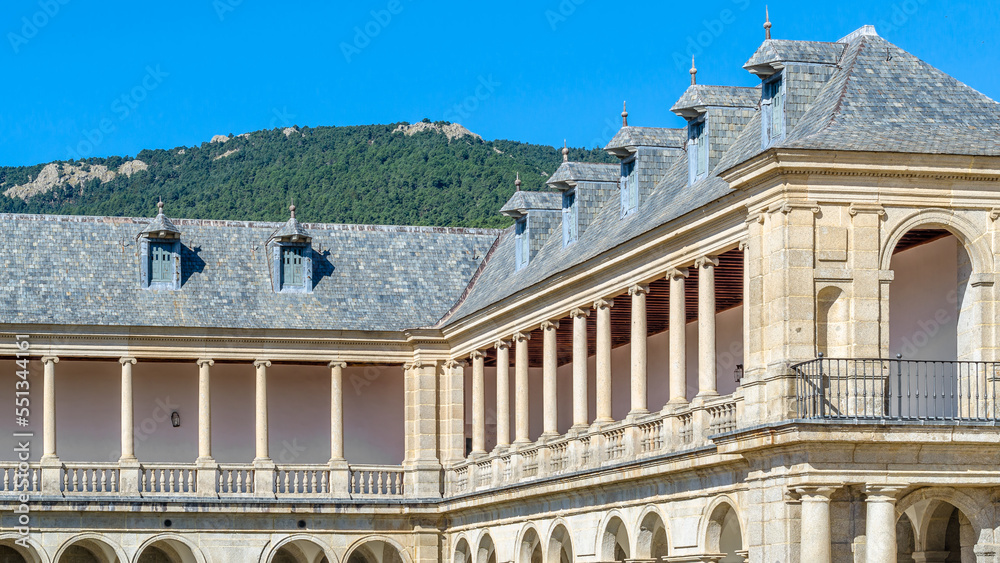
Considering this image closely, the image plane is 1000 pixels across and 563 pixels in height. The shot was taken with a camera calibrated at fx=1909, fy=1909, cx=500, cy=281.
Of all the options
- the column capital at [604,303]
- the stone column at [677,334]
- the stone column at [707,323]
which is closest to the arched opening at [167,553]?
the column capital at [604,303]

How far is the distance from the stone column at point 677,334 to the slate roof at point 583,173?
28.1ft

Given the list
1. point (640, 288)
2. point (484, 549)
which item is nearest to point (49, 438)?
point (484, 549)

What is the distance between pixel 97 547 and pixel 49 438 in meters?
4.32

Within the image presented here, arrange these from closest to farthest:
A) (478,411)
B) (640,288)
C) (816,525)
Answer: (816,525) < (640,288) < (478,411)

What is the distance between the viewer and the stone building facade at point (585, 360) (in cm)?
3409

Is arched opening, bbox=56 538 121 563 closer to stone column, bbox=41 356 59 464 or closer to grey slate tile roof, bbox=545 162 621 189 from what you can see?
stone column, bbox=41 356 59 464

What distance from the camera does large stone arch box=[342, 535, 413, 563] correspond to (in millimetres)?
53969

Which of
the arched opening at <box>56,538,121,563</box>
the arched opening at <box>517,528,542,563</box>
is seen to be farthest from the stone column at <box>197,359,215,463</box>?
the arched opening at <box>517,528,542,563</box>

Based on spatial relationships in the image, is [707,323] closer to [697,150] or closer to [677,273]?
[677,273]

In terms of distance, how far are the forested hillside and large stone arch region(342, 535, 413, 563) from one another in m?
21.6

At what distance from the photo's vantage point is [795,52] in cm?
3753

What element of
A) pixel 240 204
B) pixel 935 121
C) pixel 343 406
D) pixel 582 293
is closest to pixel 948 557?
pixel 935 121

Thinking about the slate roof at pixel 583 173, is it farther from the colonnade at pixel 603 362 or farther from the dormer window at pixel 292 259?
the dormer window at pixel 292 259

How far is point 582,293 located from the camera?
4541 centimetres
